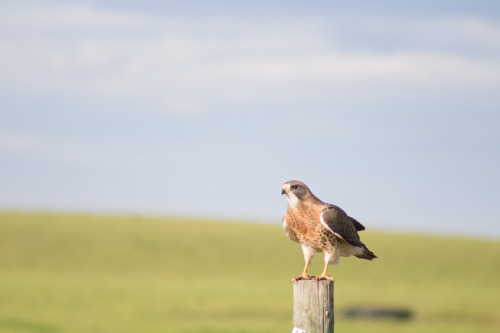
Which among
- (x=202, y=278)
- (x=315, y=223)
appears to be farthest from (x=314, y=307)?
(x=202, y=278)

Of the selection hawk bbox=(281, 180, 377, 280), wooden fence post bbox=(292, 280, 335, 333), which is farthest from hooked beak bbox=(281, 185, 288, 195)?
wooden fence post bbox=(292, 280, 335, 333)

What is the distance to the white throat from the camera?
22.8ft

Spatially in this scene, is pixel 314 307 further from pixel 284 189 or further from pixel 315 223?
pixel 284 189

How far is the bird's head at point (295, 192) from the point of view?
6910mm

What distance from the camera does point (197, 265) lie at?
3994 cm

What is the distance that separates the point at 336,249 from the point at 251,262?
34.6 metres

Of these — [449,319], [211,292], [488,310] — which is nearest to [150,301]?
[211,292]

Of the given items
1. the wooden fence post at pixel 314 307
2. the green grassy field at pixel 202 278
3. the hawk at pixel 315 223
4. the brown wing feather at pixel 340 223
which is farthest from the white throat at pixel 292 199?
the green grassy field at pixel 202 278

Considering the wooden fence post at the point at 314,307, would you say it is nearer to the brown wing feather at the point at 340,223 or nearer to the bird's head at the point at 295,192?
the brown wing feather at the point at 340,223

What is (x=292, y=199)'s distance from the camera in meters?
6.99

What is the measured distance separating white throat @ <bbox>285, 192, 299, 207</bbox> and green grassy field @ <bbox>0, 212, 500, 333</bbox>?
664 inches

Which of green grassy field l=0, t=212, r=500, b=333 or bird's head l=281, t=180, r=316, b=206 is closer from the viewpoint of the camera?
bird's head l=281, t=180, r=316, b=206

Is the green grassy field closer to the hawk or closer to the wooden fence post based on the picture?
the hawk

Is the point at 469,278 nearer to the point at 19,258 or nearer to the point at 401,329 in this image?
the point at 401,329
